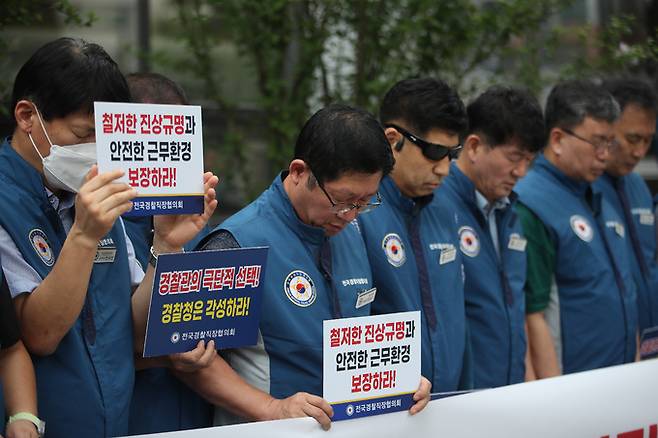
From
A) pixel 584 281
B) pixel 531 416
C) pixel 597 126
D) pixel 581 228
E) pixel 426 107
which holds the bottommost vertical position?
pixel 531 416

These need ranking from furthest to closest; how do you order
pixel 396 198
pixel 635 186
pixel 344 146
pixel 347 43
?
pixel 347 43
pixel 635 186
pixel 396 198
pixel 344 146

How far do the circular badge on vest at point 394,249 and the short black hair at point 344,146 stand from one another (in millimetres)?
515

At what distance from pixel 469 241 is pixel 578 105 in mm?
1011

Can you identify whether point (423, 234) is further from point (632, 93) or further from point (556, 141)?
point (632, 93)

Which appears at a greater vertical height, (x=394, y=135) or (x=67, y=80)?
(x=67, y=80)

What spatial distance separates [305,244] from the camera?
10.5ft

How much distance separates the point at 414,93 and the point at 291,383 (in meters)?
1.25

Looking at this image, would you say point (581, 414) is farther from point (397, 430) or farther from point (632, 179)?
point (632, 179)

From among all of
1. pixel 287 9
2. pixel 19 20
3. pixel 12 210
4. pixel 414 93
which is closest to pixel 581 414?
pixel 414 93

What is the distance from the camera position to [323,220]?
10.4ft

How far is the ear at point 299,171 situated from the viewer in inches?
125

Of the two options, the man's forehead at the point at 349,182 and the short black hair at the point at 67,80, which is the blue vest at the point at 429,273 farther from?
the short black hair at the point at 67,80

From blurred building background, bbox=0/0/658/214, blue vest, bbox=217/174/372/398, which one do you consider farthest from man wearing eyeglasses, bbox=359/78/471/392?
blurred building background, bbox=0/0/658/214

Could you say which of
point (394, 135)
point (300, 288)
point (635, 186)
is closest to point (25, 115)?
point (300, 288)
